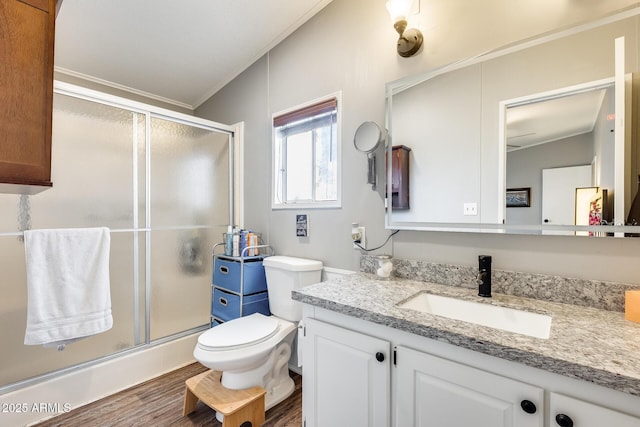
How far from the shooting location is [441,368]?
0.90m

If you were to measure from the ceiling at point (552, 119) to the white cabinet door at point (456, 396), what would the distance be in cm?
94

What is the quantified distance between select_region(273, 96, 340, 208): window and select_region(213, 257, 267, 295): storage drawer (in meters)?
0.50

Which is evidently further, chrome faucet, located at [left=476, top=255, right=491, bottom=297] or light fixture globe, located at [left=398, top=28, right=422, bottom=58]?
light fixture globe, located at [left=398, top=28, right=422, bottom=58]

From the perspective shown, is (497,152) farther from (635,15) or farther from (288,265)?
(288,265)

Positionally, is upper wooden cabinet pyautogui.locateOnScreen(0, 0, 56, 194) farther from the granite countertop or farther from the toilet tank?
the toilet tank

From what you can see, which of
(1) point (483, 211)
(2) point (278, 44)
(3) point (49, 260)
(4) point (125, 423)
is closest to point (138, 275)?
(3) point (49, 260)

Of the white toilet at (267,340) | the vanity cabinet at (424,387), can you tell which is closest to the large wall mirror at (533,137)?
the vanity cabinet at (424,387)

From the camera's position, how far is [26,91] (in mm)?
971

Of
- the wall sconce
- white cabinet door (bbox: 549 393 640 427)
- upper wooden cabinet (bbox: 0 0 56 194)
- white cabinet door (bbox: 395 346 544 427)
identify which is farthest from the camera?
the wall sconce

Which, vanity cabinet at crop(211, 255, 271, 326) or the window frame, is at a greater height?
the window frame

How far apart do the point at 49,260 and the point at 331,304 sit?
156 centimetres

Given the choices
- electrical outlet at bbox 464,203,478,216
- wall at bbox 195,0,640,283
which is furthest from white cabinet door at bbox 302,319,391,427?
electrical outlet at bbox 464,203,478,216

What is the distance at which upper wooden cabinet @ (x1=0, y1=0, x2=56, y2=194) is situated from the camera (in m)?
0.94

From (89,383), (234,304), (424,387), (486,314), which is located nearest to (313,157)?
(234,304)
